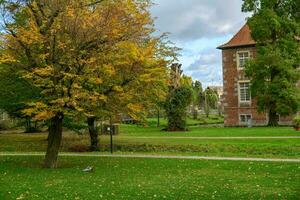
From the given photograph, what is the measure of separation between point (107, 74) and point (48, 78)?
210 cm

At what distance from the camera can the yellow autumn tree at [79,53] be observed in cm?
1609

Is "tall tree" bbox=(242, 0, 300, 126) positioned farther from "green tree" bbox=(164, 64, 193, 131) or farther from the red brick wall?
the red brick wall

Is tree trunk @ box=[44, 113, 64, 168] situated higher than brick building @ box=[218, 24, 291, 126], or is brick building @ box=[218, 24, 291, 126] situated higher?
brick building @ box=[218, 24, 291, 126]

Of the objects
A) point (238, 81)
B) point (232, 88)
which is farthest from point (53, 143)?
point (232, 88)

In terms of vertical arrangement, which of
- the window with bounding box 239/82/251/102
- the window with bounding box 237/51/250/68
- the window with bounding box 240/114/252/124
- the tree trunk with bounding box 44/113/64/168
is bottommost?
the tree trunk with bounding box 44/113/64/168

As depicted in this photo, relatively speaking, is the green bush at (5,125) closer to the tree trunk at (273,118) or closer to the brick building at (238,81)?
the brick building at (238,81)

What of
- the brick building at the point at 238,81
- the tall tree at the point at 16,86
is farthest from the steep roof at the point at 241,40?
the tall tree at the point at 16,86

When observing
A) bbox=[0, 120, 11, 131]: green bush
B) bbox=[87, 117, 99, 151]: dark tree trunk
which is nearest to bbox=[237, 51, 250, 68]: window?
bbox=[0, 120, 11, 131]: green bush

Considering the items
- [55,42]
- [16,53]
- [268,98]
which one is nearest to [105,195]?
[55,42]

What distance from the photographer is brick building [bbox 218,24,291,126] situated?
4741 cm

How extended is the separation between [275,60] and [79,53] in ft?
86.9

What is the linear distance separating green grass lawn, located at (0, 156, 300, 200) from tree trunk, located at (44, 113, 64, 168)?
1.67ft

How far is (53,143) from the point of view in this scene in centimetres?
1805

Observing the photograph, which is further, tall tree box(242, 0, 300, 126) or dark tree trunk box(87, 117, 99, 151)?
tall tree box(242, 0, 300, 126)
